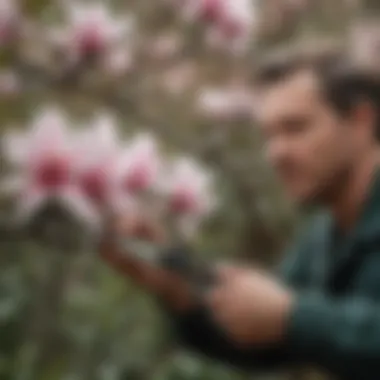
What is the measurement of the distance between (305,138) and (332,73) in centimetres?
10

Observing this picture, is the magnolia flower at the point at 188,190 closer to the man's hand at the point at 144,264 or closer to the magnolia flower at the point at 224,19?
the man's hand at the point at 144,264

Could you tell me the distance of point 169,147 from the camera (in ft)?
3.98

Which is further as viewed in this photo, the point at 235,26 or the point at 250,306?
the point at 235,26

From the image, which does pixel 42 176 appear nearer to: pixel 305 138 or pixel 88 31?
pixel 88 31

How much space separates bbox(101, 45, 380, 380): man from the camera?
3.70 ft

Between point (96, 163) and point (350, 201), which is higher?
point (350, 201)

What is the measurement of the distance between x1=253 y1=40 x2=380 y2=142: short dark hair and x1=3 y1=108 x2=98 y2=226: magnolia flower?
0.29 meters

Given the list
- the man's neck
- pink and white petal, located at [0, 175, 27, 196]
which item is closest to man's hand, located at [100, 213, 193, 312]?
pink and white petal, located at [0, 175, 27, 196]

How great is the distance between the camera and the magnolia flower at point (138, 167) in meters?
1.19

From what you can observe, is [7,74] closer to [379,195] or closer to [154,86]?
[154,86]

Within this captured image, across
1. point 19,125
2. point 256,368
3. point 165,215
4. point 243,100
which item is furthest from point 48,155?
point 256,368

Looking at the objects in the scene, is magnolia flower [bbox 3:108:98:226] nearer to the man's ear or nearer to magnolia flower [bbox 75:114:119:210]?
magnolia flower [bbox 75:114:119:210]

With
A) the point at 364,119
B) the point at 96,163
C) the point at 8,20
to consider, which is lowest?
the point at 96,163

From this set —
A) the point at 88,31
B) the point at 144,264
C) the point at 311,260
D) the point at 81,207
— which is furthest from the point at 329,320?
the point at 88,31
